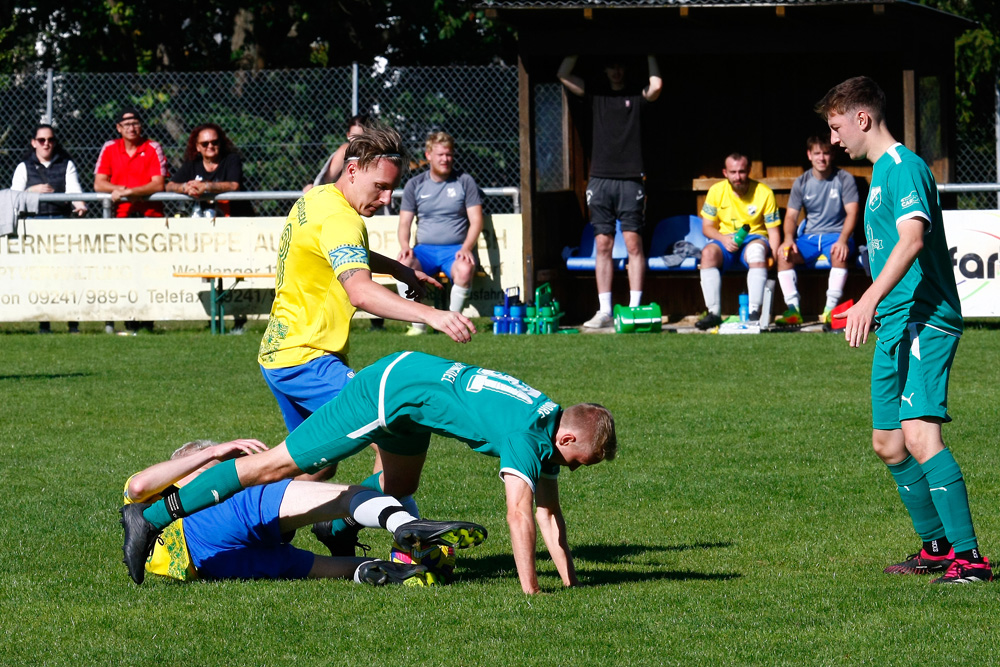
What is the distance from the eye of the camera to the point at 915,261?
5.80 meters

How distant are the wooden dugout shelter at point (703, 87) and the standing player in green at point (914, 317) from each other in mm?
10045

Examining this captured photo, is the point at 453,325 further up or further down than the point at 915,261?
further down

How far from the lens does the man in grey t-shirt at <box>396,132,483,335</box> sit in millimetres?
15412

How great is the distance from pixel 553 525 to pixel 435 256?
9.99 metres

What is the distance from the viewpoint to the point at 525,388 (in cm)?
556

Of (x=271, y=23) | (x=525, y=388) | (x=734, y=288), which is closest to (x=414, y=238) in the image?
(x=734, y=288)

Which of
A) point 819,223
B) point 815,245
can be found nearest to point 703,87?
point 819,223

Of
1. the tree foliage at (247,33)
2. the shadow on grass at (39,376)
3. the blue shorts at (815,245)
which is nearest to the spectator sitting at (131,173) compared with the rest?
the shadow on grass at (39,376)

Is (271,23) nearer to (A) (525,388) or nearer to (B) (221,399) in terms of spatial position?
(B) (221,399)

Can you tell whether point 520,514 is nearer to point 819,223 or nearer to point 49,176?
point 819,223

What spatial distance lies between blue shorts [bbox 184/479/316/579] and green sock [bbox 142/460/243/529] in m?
0.17

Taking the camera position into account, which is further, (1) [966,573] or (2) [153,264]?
(2) [153,264]

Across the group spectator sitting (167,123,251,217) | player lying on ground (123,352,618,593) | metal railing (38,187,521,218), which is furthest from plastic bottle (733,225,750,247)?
player lying on ground (123,352,618,593)

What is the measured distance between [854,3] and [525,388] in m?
11.2
